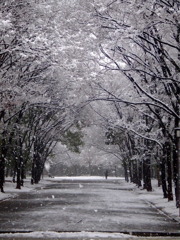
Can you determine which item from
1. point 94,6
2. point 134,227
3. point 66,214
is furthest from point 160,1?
point 66,214

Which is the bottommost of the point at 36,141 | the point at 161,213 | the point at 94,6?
the point at 161,213

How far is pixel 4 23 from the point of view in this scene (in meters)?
12.1

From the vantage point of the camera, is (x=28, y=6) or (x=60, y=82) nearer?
(x=28, y=6)

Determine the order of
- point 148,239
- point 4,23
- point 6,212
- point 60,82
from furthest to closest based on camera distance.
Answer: point 60,82 < point 6,212 < point 4,23 < point 148,239

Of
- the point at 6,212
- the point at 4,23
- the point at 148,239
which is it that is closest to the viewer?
the point at 148,239

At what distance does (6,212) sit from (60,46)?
7498 millimetres

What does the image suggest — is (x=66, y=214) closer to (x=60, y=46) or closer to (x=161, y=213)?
(x=161, y=213)

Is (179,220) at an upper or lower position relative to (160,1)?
lower

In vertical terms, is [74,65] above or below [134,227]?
above

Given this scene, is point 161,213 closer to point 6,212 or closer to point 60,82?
point 6,212

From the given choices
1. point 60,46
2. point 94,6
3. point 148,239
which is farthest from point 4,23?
point 148,239

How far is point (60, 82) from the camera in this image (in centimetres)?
2995

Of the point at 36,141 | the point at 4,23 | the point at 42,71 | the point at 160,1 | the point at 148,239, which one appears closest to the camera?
the point at 148,239

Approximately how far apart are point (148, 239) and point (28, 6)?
10361mm
